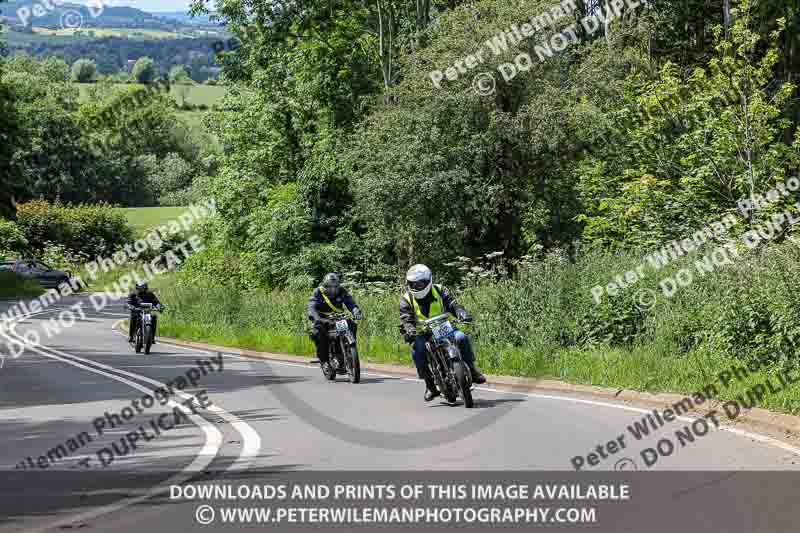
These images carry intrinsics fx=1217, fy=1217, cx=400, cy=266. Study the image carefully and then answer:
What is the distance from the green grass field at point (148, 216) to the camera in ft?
321

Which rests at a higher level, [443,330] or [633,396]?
[443,330]

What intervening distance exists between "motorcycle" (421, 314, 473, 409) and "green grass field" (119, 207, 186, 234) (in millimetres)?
78701

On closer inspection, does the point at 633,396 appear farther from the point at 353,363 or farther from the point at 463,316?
the point at 353,363

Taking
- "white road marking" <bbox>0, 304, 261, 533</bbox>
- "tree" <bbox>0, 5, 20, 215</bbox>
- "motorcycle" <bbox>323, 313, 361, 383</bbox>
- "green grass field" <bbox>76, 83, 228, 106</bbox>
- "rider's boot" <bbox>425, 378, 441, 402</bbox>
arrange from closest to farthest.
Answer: "white road marking" <bbox>0, 304, 261, 533</bbox> < "rider's boot" <bbox>425, 378, 441, 402</bbox> < "motorcycle" <bbox>323, 313, 361, 383</bbox> < "tree" <bbox>0, 5, 20, 215</bbox> < "green grass field" <bbox>76, 83, 228, 106</bbox>

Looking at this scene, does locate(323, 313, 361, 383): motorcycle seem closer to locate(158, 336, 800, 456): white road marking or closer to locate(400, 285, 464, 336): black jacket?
locate(158, 336, 800, 456): white road marking

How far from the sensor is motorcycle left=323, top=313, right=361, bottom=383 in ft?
66.8

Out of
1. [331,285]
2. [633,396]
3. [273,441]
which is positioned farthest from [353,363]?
[273,441]

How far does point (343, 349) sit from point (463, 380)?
587 cm

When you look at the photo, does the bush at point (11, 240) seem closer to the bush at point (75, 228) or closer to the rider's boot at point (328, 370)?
the bush at point (75, 228)

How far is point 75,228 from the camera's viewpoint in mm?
82812

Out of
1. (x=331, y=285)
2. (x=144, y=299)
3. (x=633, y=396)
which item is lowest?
(x=633, y=396)

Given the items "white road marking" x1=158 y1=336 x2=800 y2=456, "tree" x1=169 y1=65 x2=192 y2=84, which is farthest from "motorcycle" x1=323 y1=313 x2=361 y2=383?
"tree" x1=169 y1=65 x2=192 y2=84

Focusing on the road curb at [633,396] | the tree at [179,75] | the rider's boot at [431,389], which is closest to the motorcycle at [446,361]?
the rider's boot at [431,389]

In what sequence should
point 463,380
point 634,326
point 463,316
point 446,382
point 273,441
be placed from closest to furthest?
1. point 273,441
2. point 463,380
3. point 463,316
4. point 446,382
5. point 634,326
